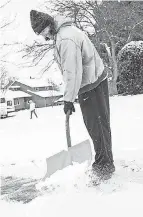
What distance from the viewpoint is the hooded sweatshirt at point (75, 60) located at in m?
3.11

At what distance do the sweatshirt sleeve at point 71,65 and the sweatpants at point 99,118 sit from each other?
222mm

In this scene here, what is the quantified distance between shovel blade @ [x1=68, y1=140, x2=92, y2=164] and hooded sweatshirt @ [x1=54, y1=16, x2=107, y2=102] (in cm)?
48

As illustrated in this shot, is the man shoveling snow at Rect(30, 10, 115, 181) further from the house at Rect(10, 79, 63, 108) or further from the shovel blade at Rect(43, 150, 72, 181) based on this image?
the house at Rect(10, 79, 63, 108)

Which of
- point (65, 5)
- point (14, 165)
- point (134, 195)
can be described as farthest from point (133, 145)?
point (65, 5)

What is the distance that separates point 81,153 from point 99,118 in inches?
14.8

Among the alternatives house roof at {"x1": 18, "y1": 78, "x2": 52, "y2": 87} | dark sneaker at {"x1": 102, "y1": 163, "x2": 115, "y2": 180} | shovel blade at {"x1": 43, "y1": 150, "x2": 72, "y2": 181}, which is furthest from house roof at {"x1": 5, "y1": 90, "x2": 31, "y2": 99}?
dark sneaker at {"x1": 102, "y1": 163, "x2": 115, "y2": 180}

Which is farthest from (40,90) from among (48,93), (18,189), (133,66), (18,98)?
(18,189)

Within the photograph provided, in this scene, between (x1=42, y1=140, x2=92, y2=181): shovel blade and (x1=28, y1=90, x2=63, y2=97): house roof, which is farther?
(x1=28, y1=90, x2=63, y2=97): house roof

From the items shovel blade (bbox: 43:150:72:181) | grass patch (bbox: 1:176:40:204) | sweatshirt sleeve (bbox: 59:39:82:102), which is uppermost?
sweatshirt sleeve (bbox: 59:39:82:102)

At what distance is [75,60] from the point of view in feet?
10.2

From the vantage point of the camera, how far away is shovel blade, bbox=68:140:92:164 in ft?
11.0

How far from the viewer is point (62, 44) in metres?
3.10

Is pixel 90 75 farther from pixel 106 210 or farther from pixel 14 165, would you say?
pixel 14 165

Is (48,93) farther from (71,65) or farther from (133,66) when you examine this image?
(71,65)
